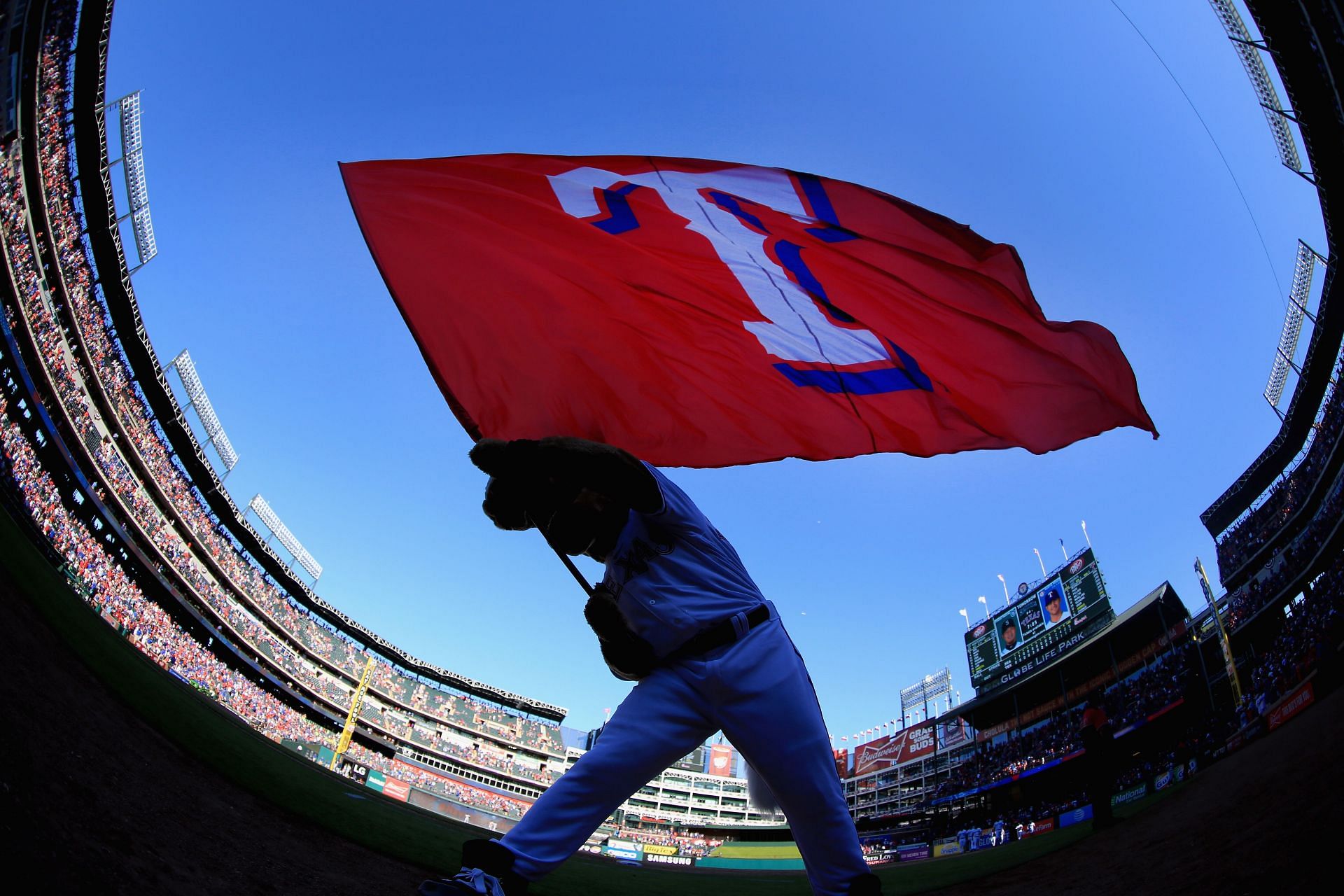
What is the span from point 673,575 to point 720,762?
8558 cm

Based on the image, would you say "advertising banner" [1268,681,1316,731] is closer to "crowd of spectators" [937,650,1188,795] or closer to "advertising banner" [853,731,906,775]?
"crowd of spectators" [937,650,1188,795]

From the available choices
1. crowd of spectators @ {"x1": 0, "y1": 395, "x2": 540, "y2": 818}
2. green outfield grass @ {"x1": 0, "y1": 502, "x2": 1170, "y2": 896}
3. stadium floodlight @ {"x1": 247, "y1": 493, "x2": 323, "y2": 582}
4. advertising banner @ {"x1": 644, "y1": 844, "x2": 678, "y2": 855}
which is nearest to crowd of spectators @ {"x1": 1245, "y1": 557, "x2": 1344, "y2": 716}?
green outfield grass @ {"x1": 0, "y1": 502, "x2": 1170, "y2": 896}

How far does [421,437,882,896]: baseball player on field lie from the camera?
2109 mm

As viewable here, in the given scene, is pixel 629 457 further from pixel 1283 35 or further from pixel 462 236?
pixel 1283 35

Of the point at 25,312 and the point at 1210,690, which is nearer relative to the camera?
the point at 25,312

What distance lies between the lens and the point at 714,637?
→ 2.36m

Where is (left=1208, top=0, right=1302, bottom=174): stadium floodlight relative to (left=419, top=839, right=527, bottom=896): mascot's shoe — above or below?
above

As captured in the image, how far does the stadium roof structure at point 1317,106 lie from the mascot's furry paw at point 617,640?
16015mm

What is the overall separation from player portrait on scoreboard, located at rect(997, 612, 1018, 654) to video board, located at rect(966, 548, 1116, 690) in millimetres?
42

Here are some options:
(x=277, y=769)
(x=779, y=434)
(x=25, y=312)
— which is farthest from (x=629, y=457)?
(x=25, y=312)

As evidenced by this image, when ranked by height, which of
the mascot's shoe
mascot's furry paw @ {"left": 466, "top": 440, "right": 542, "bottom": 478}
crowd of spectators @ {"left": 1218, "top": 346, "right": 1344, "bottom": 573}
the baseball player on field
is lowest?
the mascot's shoe

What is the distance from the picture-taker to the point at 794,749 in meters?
2.27

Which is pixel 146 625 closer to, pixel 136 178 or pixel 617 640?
pixel 136 178

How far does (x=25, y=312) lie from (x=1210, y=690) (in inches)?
1740
